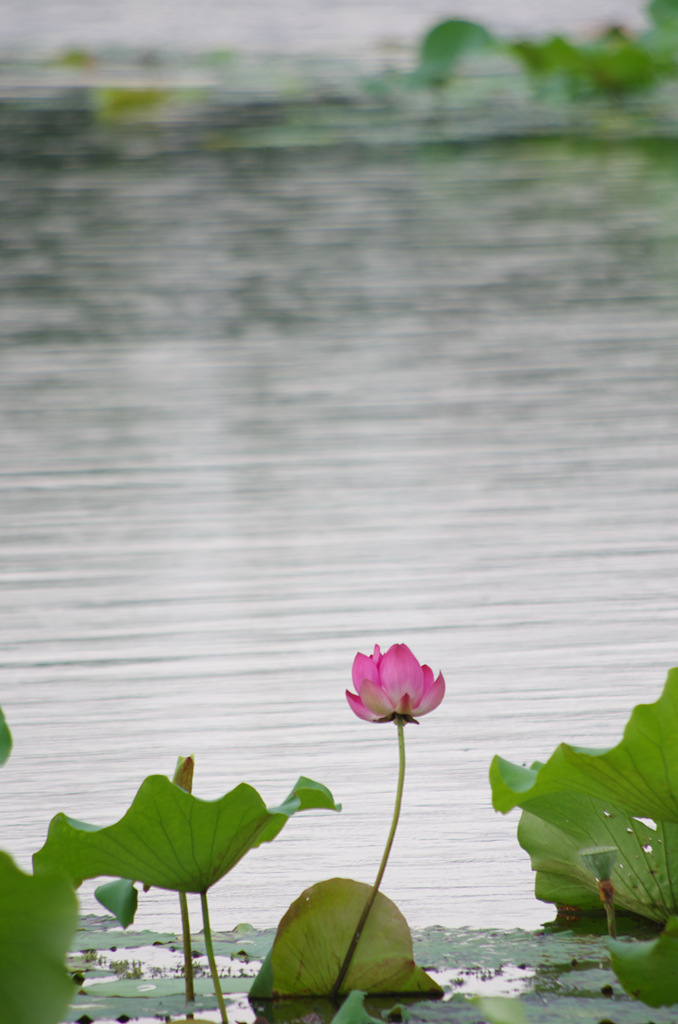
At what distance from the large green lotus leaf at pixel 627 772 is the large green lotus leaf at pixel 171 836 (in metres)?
0.10

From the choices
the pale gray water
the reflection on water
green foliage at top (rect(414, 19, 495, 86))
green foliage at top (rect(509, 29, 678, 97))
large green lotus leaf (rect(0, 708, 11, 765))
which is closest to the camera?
large green lotus leaf (rect(0, 708, 11, 765))

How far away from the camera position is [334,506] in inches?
74.4

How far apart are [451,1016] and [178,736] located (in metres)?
0.49

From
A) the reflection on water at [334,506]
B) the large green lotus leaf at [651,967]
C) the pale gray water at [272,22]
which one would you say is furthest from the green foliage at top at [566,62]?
the large green lotus leaf at [651,967]

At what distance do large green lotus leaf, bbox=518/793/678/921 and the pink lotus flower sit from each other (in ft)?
0.34

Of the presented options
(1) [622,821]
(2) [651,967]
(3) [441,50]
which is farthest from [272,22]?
(2) [651,967]

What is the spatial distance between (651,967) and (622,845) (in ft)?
0.33

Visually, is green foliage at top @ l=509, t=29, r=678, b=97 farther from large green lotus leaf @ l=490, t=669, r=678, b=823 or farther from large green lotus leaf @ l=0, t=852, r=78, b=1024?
large green lotus leaf @ l=0, t=852, r=78, b=1024

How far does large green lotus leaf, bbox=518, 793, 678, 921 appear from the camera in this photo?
2.69ft

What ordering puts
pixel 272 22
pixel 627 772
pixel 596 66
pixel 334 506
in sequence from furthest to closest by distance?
1. pixel 272 22
2. pixel 596 66
3. pixel 334 506
4. pixel 627 772

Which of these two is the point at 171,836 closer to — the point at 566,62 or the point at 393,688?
the point at 393,688

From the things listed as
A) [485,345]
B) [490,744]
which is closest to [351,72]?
[485,345]

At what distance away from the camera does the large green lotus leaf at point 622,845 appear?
2.69 ft

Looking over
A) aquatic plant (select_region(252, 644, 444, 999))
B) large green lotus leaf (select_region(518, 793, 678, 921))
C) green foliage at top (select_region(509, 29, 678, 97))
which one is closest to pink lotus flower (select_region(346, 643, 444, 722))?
aquatic plant (select_region(252, 644, 444, 999))
